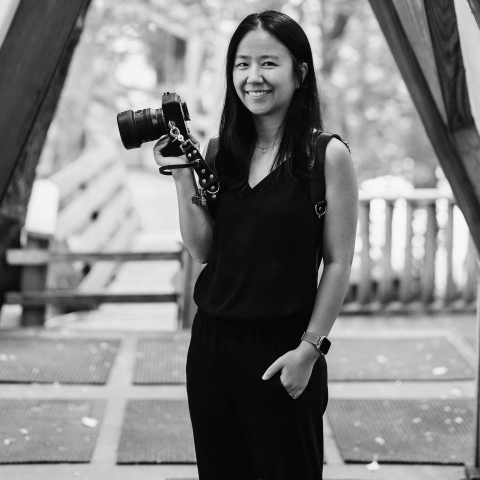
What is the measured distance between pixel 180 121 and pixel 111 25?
5.64m

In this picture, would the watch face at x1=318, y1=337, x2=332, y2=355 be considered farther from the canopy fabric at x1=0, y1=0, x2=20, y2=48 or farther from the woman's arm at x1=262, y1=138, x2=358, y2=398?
the canopy fabric at x1=0, y1=0, x2=20, y2=48

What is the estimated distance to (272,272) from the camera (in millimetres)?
1851

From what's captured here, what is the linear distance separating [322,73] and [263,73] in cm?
680

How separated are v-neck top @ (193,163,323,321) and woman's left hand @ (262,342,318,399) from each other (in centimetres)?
10

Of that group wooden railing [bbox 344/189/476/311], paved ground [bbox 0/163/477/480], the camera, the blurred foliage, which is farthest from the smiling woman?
the blurred foliage

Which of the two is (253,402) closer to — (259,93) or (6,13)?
(259,93)

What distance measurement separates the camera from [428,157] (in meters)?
8.61

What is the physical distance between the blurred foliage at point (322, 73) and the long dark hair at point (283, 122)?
5.18 m

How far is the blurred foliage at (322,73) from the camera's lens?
733 centimetres

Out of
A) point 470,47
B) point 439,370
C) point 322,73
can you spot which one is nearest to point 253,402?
point 470,47

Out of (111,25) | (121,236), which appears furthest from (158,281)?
(111,25)

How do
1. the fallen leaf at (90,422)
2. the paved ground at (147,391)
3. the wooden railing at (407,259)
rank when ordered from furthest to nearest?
1. the wooden railing at (407,259)
2. the fallen leaf at (90,422)
3. the paved ground at (147,391)

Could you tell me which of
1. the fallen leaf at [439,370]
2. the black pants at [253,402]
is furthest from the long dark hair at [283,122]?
the fallen leaf at [439,370]

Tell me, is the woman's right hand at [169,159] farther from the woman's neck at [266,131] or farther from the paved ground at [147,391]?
the paved ground at [147,391]
